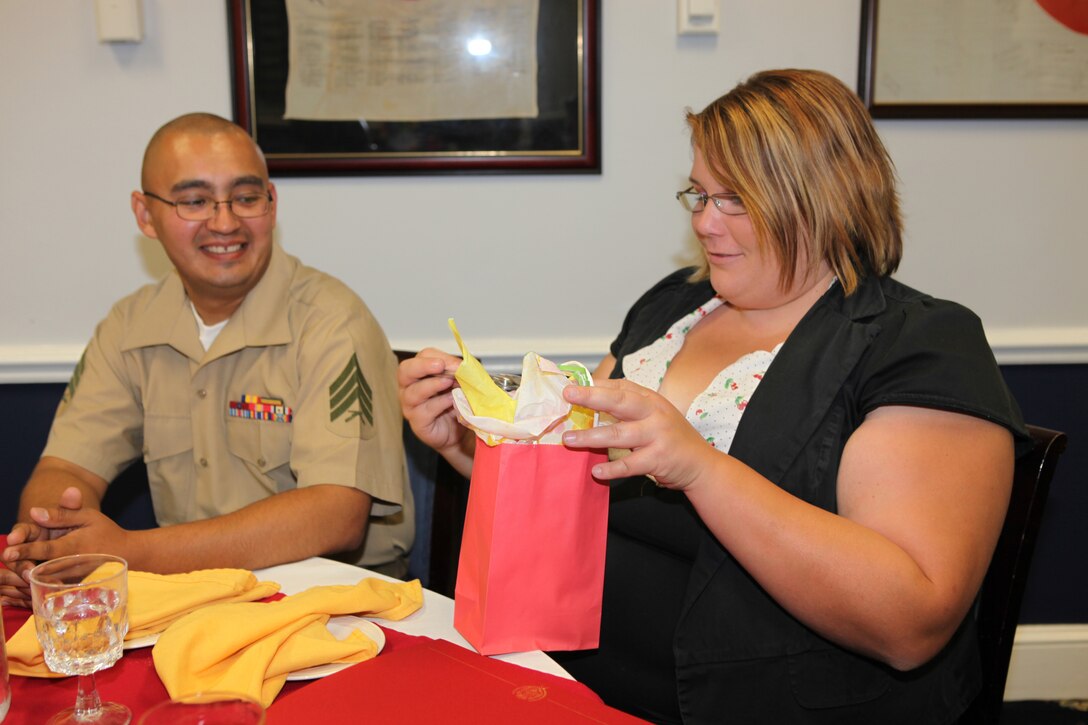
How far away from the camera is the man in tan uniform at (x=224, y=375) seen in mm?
1875

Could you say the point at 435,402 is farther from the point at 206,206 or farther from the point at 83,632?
the point at 206,206

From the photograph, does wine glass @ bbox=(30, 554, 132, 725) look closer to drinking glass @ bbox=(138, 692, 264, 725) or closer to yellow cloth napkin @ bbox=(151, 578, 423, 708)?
yellow cloth napkin @ bbox=(151, 578, 423, 708)

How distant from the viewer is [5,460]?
2633 millimetres

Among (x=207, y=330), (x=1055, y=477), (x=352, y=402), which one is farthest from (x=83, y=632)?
(x=1055, y=477)

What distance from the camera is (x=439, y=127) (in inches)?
99.7

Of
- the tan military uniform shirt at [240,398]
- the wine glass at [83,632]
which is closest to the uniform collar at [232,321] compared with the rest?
the tan military uniform shirt at [240,398]

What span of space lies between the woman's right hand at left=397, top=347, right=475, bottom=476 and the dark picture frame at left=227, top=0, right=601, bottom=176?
3.75 ft

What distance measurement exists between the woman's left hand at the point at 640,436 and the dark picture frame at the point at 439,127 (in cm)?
148

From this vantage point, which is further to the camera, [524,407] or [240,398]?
[240,398]

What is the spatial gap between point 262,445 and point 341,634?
0.85 meters

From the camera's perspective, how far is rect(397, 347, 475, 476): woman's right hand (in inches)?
56.9

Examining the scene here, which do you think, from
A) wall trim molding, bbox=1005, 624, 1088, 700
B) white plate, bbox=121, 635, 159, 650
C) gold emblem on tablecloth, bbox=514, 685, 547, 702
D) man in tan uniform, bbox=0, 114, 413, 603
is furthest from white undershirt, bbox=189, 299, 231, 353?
wall trim molding, bbox=1005, 624, 1088, 700

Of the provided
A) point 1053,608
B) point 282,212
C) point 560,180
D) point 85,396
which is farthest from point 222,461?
point 1053,608

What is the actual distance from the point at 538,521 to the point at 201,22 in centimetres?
196
